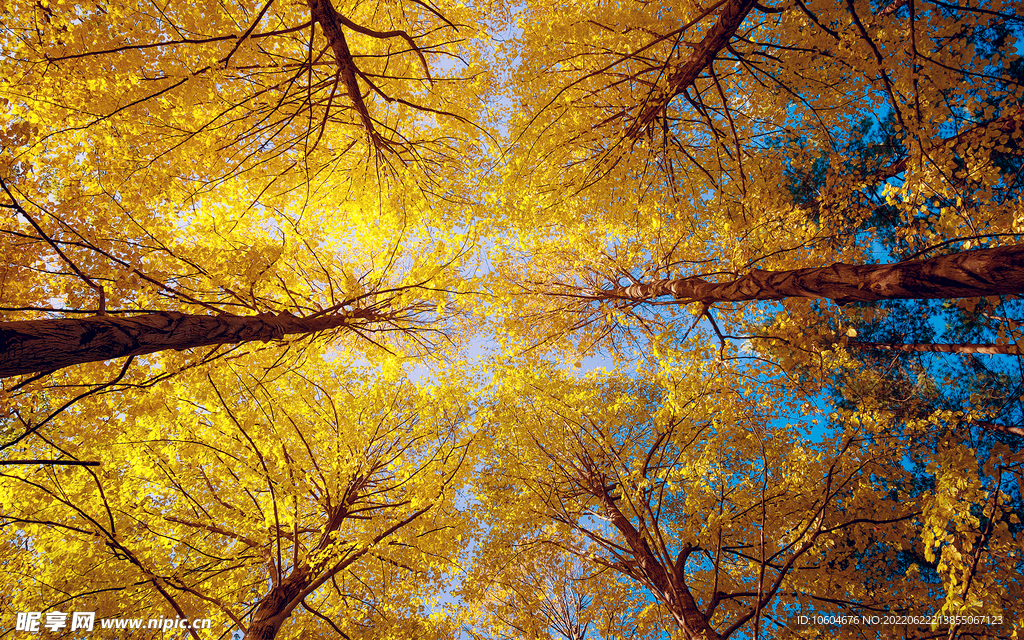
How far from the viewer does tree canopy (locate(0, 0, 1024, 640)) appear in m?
3.30

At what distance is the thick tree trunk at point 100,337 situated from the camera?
174cm

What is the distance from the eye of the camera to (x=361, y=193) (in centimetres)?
610

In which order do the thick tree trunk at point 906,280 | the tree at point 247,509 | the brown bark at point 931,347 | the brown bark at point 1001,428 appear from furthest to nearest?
the brown bark at point 1001,428, the brown bark at point 931,347, the tree at point 247,509, the thick tree trunk at point 906,280

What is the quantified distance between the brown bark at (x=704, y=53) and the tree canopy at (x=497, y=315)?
0.03 m

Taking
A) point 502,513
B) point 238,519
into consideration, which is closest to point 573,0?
point 502,513

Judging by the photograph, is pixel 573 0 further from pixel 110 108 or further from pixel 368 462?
pixel 368 462

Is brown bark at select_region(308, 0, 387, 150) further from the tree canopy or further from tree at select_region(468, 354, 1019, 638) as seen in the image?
tree at select_region(468, 354, 1019, 638)

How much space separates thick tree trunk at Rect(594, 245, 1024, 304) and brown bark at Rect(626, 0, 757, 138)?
2.08m

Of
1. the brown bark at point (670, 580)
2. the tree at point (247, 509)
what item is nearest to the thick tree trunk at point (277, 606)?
the tree at point (247, 509)

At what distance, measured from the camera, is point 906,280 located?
2340 millimetres

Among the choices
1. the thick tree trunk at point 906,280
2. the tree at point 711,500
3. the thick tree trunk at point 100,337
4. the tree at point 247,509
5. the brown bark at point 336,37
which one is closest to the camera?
the thick tree trunk at point 100,337

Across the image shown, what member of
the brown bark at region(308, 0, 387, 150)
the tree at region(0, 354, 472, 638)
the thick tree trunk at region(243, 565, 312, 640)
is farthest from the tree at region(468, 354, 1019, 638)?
the brown bark at region(308, 0, 387, 150)

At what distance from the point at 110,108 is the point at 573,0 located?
6089 millimetres

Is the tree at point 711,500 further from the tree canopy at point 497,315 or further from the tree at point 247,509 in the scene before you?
the tree at point 247,509
